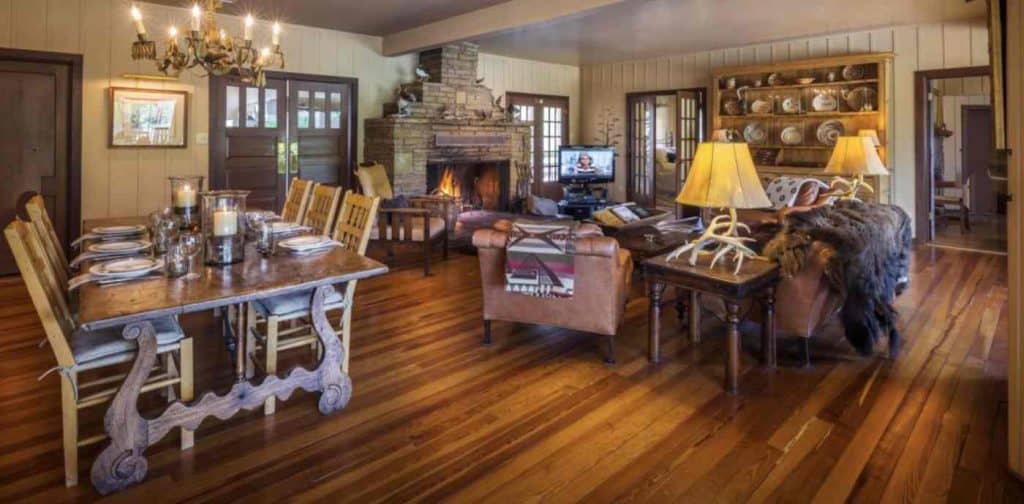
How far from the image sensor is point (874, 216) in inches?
147

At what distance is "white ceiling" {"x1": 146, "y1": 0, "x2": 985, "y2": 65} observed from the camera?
19.1 ft

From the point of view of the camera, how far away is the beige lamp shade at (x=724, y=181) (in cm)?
299

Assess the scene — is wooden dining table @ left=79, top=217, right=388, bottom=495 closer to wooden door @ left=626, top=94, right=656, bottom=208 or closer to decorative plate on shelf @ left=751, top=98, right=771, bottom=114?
decorative plate on shelf @ left=751, top=98, right=771, bottom=114

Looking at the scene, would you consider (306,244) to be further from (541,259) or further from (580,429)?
(580,429)

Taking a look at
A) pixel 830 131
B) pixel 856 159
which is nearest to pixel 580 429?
pixel 856 159

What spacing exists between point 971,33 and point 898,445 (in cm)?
621

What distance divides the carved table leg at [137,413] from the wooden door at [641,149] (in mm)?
7977

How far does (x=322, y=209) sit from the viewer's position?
377cm

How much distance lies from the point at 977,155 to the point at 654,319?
32.0 feet

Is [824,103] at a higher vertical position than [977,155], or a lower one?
higher

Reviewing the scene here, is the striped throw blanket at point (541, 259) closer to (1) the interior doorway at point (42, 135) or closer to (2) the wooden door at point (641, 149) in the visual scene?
(1) the interior doorway at point (42, 135)

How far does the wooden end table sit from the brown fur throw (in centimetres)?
20

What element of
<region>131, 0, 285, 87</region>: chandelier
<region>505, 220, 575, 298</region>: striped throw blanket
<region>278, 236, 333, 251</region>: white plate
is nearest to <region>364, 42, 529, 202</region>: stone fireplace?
<region>131, 0, 285, 87</region>: chandelier

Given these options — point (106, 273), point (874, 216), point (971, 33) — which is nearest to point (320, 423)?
point (106, 273)
